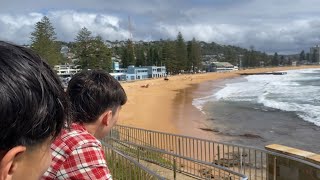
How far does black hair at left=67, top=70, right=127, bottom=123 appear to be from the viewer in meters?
2.23

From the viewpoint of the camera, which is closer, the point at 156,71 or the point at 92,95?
the point at 92,95

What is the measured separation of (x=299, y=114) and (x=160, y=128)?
10.3 m

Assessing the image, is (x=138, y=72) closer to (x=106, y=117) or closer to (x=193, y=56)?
(x=193, y=56)

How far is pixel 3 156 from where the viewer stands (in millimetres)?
975

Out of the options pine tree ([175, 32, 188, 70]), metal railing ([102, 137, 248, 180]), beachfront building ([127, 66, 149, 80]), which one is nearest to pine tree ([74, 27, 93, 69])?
beachfront building ([127, 66, 149, 80])

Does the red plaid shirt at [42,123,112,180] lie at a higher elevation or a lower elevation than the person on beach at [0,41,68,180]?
lower

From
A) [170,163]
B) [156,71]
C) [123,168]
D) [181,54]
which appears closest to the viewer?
[123,168]

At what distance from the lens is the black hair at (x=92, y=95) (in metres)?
2.23

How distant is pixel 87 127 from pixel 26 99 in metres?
1.27

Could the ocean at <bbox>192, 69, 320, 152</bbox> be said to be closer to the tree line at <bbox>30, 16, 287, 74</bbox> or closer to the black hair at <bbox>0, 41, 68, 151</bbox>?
the black hair at <bbox>0, 41, 68, 151</bbox>

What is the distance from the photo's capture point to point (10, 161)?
978 mm

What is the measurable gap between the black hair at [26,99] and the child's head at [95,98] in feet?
3.68

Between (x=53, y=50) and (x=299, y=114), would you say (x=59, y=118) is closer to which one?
(x=299, y=114)

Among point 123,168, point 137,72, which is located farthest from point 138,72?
point 123,168
